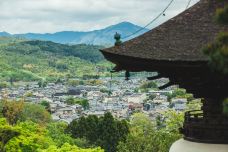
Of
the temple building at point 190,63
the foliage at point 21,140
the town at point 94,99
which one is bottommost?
the town at point 94,99

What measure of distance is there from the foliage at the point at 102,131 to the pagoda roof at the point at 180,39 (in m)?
41.7

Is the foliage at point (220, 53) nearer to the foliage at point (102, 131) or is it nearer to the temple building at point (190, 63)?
the temple building at point (190, 63)

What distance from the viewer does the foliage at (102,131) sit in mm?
48781

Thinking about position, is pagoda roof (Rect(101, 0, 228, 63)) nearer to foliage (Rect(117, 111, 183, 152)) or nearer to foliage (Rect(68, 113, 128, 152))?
foliage (Rect(117, 111, 183, 152))

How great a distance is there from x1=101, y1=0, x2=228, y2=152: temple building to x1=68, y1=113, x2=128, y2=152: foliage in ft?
137

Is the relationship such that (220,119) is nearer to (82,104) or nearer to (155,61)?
(155,61)

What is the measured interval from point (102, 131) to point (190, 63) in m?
44.4

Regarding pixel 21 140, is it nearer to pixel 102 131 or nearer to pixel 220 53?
pixel 220 53

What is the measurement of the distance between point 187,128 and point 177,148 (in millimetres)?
294

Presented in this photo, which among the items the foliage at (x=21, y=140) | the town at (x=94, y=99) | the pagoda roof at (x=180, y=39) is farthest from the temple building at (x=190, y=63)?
the town at (x=94, y=99)

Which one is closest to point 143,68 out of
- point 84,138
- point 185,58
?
point 185,58

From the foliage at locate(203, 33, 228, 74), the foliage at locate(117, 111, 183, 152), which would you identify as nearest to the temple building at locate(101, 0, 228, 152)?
the foliage at locate(203, 33, 228, 74)

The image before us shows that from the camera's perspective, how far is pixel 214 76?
6500 mm

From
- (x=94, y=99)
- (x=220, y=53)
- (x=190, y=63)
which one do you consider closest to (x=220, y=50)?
(x=220, y=53)
